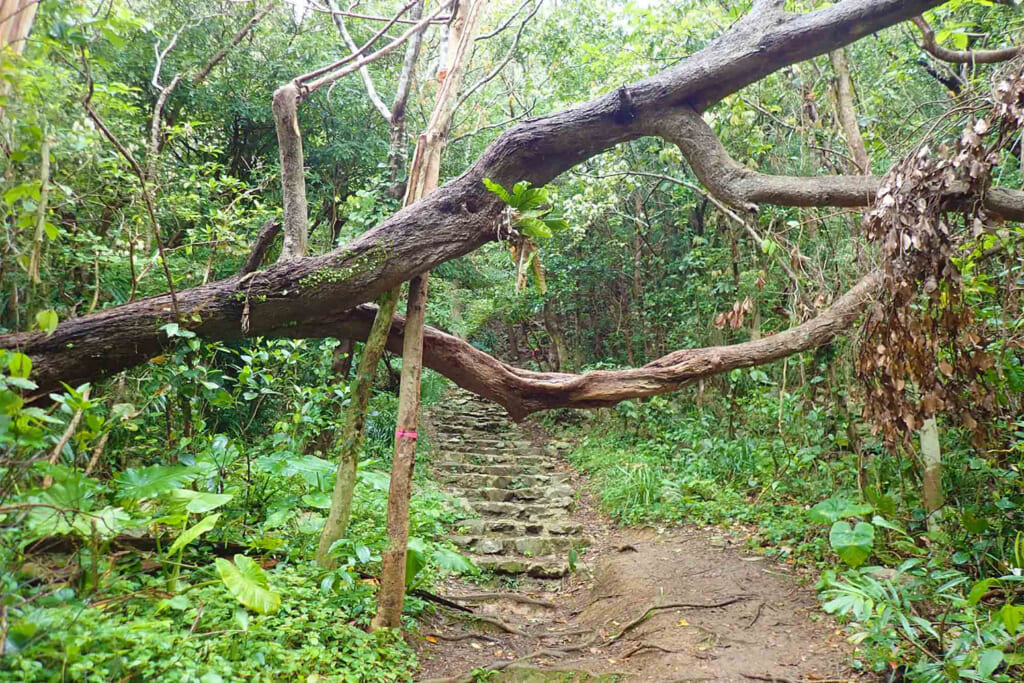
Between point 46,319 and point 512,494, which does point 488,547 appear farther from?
point 46,319

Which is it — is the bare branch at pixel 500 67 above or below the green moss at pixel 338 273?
above

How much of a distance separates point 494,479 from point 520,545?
1873 millimetres

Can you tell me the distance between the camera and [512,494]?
293 inches

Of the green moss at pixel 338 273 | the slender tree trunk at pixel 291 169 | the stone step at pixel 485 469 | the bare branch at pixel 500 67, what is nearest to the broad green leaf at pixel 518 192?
the green moss at pixel 338 273

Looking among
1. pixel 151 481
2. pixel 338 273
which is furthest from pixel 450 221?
pixel 151 481

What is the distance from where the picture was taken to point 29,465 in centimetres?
227

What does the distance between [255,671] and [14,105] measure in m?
2.76

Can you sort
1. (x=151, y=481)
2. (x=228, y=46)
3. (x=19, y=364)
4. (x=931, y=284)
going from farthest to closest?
(x=228, y=46) → (x=151, y=481) → (x=931, y=284) → (x=19, y=364)

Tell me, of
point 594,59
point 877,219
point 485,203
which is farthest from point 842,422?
point 594,59

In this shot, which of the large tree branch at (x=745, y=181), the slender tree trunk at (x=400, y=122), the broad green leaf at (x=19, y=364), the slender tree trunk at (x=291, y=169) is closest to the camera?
the broad green leaf at (x=19, y=364)

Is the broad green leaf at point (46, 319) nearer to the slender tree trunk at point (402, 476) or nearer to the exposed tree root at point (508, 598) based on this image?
the slender tree trunk at point (402, 476)

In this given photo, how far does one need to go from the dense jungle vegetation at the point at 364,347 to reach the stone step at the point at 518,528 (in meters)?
0.37

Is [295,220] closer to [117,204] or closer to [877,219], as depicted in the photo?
[117,204]

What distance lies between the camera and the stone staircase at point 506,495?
581 cm
